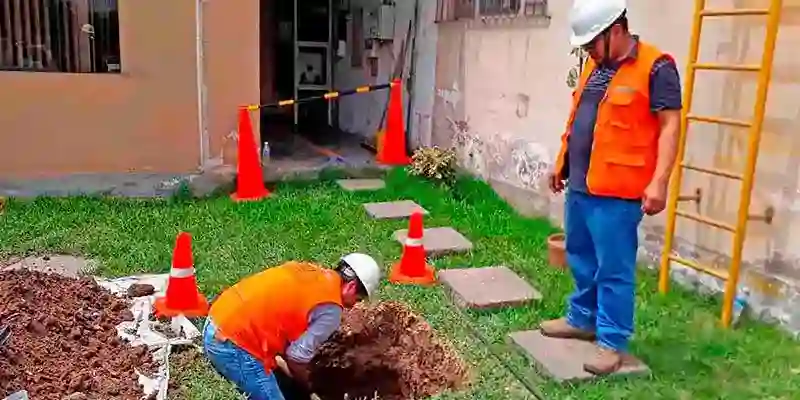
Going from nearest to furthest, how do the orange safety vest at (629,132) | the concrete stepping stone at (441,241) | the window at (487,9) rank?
the orange safety vest at (629,132)
the concrete stepping stone at (441,241)
the window at (487,9)

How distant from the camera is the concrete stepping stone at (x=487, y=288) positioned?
446cm

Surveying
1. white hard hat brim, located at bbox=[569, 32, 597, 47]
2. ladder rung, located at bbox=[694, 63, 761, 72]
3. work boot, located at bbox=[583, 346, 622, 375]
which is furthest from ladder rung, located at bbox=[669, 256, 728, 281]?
white hard hat brim, located at bbox=[569, 32, 597, 47]

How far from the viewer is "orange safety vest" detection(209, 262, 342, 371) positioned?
3070 mm

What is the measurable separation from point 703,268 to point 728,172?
605 mm

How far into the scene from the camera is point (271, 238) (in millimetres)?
5668

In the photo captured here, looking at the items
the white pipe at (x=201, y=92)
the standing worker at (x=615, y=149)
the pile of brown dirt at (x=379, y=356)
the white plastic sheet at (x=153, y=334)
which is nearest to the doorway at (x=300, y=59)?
the white pipe at (x=201, y=92)

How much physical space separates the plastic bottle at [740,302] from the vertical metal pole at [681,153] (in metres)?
0.48

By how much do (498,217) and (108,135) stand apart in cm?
390

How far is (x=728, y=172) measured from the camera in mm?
4199

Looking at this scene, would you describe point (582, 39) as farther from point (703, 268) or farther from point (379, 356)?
point (379, 356)

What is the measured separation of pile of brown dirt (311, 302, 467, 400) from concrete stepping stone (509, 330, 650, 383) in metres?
0.41

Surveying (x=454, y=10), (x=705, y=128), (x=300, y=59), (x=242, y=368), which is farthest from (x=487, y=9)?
(x=242, y=368)

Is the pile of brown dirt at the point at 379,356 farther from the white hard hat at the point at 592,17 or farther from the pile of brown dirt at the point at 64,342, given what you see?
the white hard hat at the point at 592,17

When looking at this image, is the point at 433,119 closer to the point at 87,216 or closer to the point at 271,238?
the point at 271,238
